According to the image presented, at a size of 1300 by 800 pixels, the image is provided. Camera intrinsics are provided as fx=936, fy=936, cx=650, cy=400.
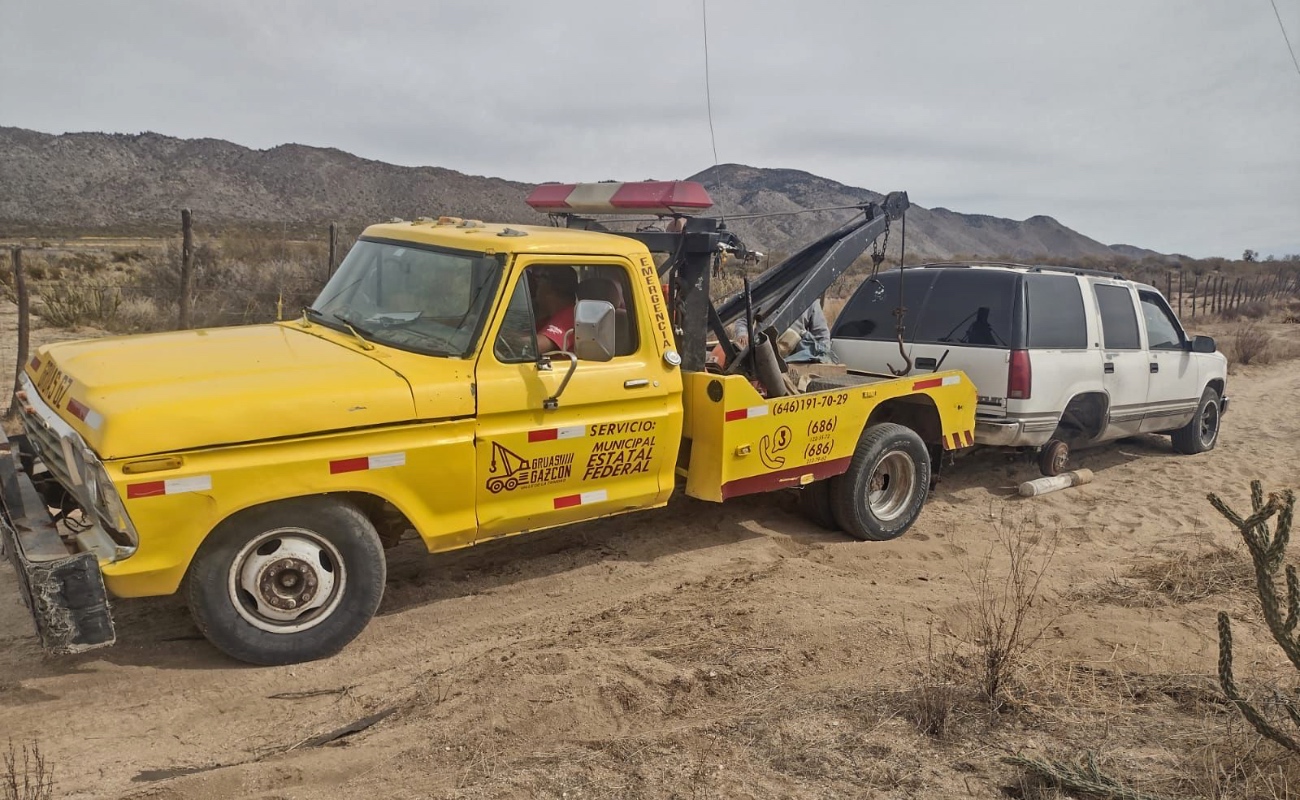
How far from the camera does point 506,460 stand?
4816 millimetres

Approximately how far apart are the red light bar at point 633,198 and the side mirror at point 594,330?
1037 mm

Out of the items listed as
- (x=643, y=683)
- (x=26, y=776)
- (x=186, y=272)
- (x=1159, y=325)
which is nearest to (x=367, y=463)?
(x=643, y=683)

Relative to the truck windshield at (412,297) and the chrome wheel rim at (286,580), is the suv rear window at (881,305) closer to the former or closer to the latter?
the truck windshield at (412,297)

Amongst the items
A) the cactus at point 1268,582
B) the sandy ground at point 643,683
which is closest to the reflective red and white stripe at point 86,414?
the sandy ground at point 643,683

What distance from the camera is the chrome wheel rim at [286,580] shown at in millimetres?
4223

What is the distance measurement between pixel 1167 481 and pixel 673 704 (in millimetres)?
6702

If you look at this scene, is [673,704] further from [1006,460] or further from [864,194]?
[864,194]

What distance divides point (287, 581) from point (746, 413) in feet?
9.02

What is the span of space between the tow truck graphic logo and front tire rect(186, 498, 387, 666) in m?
0.67

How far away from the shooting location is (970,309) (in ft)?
26.4

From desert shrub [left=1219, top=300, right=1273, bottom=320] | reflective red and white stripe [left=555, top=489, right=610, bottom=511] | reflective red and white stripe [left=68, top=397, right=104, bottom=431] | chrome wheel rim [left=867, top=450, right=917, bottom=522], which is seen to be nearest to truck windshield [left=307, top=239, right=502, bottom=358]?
reflective red and white stripe [left=555, top=489, right=610, bottom=511]

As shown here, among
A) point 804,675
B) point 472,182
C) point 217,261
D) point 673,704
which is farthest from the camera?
point 472,182

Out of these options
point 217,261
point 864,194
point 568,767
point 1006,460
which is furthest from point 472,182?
point 568,767

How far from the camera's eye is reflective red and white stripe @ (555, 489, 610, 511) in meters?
5.11
